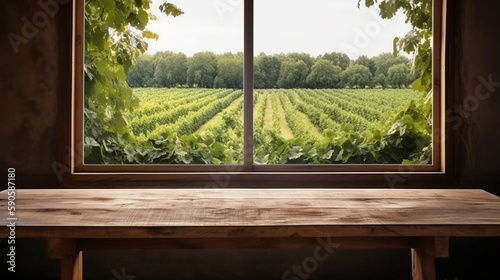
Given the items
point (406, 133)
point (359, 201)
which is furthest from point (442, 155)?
point (359, 201)

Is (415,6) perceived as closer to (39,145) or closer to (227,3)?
(227,3)

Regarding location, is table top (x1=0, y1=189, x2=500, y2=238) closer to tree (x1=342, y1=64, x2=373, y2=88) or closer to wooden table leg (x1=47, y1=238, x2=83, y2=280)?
wooden table leg (x1=47, y1=238, x2=83, y2=280)

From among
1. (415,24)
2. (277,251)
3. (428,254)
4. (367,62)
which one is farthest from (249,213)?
(415,24)

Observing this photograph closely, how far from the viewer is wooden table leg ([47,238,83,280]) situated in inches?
69.9

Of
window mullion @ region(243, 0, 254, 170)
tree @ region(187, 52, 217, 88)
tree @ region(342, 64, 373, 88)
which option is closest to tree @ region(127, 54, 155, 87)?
tree @ region(187, 52, 217, 88)

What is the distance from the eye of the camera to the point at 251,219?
1.71 m

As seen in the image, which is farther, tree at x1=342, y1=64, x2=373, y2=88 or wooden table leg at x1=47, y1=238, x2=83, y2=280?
tree at x1=342, y1=64, x2=373, y2=88

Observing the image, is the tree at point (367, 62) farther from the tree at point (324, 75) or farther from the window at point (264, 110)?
the tree at point (324, 75)

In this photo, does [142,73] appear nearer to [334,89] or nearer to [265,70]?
[265,70]

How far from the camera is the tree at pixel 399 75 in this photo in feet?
10.3

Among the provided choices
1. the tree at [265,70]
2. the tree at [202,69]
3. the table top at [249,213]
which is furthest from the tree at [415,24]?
the table top at [249,213]

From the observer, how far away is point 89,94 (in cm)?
308

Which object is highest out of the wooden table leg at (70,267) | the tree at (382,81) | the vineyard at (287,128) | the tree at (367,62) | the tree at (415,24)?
the tree at (415,24)

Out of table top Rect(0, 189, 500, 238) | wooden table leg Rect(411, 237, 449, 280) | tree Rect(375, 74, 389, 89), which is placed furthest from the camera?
tree Rect(375, 74, 389, 89)
